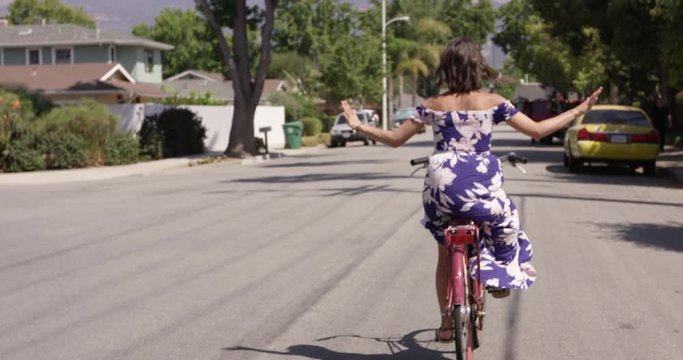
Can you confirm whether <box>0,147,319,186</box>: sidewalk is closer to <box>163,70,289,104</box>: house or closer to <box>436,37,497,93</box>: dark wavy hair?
<box>436,37,497,93</box>: dark wavy hair

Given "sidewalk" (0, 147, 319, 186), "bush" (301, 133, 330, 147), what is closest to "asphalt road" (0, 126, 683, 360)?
"sidewalk" (0, 147, 319, 186)

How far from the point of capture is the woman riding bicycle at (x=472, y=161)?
5520 mm

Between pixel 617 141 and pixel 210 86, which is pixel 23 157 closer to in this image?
pixel 617 141

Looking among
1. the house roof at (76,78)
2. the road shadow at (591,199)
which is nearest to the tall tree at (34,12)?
the house roof at (76,78)

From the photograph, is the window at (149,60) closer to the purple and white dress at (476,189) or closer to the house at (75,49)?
the house at (75,49)

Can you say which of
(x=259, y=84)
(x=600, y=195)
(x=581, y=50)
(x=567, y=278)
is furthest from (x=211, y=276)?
(x=581, y=50)

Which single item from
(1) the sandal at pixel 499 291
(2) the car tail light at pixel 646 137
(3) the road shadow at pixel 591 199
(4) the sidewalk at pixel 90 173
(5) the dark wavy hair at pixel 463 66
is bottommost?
(4) the sidewalk at pixel 90 173

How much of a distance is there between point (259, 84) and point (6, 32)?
3208 centimetres

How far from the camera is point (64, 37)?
5941 cm

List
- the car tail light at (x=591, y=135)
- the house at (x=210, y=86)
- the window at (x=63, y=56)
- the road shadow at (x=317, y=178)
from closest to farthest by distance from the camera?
the road shadow at (x=317, y=178), the car tail light at (x=591, y=135), the window at (x=63, y=56), the house at (x=210, y=86)

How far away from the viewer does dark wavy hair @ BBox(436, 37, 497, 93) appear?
5.70 m

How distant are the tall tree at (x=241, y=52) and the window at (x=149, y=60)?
88.7ft

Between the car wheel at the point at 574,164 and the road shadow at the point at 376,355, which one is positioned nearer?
the road shadow at the point at 376,355

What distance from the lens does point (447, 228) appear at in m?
5.52
